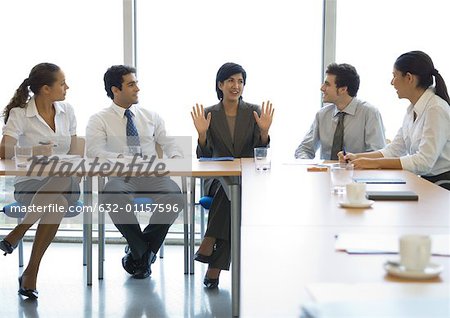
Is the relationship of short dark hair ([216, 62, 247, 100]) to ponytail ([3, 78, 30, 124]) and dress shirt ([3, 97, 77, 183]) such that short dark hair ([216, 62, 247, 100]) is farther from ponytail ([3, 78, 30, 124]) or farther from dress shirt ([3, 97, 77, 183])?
ponytail ([3, 78, 30, 124])

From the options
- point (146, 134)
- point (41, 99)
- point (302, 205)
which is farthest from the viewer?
point (146, 134)

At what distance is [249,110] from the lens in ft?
16.4

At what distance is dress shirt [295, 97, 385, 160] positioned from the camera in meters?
4.97

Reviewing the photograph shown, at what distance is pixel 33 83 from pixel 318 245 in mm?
3099

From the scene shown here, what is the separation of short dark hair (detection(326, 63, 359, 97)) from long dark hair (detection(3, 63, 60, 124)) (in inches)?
70.5

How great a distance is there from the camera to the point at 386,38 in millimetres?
5461

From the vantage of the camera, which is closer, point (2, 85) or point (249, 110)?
point (249, 110)

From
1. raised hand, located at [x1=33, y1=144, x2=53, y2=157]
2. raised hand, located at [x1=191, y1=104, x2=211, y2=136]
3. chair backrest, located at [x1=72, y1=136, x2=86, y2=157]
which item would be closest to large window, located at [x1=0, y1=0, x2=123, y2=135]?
chair backrest, located at [x1=72, y1=136, x2=86, y2=157]

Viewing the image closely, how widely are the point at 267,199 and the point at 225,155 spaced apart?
2066 millimetres

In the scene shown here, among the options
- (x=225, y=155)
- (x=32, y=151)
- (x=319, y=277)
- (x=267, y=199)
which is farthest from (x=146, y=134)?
(x=319, y=277)

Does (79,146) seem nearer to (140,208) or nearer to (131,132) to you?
(131,132)

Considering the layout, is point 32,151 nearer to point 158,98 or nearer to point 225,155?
point 225,155

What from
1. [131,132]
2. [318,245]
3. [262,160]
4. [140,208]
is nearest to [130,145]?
[131,132]

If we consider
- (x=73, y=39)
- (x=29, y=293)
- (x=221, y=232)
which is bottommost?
(x=29, y=293)
